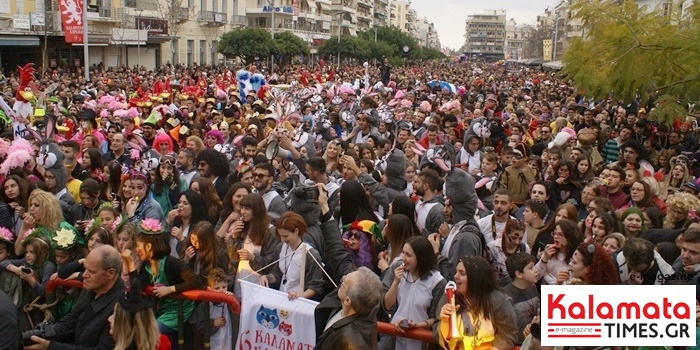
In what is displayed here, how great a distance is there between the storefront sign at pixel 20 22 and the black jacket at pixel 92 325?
106 ft

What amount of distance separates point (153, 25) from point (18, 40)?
13.7m

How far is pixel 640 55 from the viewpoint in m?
11.3

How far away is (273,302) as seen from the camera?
16.7 feet

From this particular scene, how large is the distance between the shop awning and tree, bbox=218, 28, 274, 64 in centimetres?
1452

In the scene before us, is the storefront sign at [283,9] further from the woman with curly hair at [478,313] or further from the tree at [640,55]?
the woman with curly hair at [478,313]

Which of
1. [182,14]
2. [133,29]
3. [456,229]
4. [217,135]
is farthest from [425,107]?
[182,14]

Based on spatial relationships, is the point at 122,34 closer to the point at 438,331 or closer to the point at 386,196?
the point at 386,196

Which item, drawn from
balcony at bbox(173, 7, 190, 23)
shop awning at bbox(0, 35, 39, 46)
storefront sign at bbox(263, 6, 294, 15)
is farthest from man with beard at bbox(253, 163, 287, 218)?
storefront sign at bbox(263, 6, 294, 15)

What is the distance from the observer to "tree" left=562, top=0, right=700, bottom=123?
1097cm

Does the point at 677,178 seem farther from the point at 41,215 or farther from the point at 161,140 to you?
the point at 41,215

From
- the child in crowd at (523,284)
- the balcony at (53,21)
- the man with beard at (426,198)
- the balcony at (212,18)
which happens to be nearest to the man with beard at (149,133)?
the man with beard at (426,198)

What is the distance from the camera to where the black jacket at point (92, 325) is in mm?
4297

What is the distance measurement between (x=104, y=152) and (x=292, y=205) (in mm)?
5584

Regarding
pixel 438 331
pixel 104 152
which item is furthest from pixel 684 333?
pixel 104 152
